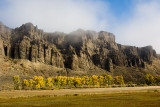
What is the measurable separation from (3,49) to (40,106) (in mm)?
185992

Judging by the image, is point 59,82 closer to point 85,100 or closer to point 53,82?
point 53,82

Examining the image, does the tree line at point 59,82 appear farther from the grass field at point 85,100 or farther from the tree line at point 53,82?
the grass field at point 85,100

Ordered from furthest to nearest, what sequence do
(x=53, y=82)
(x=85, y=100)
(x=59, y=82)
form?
(x=59, y=82) < (x=53, y=82) < (x=85, y=100)

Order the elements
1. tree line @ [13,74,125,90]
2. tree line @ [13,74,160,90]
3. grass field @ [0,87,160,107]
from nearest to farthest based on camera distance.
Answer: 1. grass field @ [0,87,160,107]
2. tree line @ [13,74,125,90]
3. tree line @ [13,74,160,90]

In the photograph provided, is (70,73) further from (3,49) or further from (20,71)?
(3,49)

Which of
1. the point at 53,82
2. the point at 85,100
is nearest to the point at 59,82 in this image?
the point at 53,82

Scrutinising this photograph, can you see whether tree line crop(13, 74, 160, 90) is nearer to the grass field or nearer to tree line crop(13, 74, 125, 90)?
tree line crop(13, 74, 125, 90)

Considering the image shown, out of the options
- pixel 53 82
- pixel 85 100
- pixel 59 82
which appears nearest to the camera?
pixel 85 100

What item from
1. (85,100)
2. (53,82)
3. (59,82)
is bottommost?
(59,82)

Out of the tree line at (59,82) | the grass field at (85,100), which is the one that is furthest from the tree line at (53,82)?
the grass field at (85,100)

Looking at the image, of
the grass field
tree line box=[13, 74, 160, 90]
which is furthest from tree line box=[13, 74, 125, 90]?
the grass field

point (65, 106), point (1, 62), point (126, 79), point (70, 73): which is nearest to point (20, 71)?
point (1, 62)

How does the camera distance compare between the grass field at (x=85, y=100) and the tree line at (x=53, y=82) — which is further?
the tree line at (x=53, y=82)

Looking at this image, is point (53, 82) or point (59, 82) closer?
point (53, 82)
